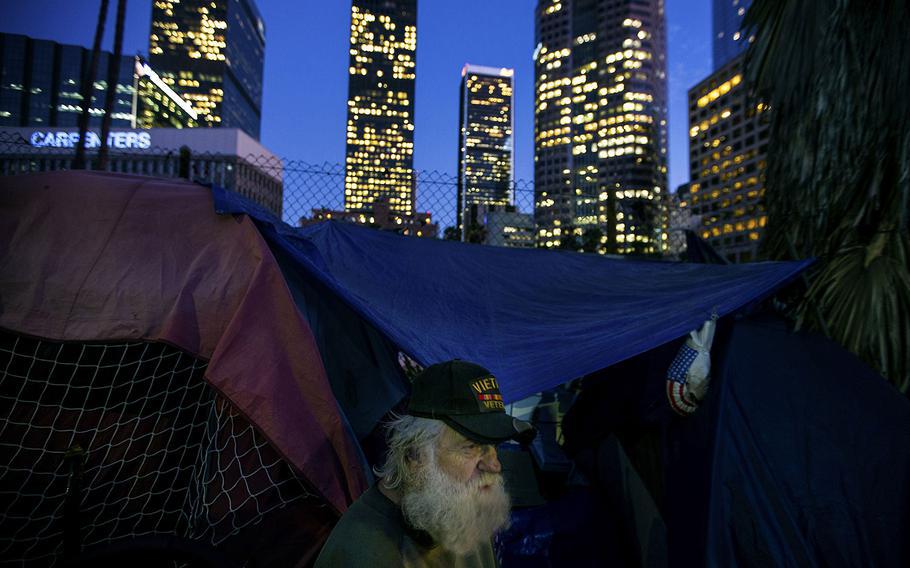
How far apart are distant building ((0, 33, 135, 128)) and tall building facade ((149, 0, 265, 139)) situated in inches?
934

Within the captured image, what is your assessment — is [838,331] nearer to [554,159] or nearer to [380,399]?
[380,399]

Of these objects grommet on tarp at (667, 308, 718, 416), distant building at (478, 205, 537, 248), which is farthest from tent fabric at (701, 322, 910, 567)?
distant building at (478, 205, 537, 248)

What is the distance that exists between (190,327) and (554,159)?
163 m

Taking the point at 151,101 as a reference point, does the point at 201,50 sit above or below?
above

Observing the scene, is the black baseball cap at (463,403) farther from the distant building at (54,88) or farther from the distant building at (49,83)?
the distant building at (49,83)

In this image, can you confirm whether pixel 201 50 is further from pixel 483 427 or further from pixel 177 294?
pixel 483 427

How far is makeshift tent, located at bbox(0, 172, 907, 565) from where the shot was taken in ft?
7.51

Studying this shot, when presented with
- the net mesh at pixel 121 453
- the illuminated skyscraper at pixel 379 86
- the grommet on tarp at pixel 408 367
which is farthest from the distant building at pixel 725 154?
the illuminated skyscraper at pixel 379 86

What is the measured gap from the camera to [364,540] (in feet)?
4.29

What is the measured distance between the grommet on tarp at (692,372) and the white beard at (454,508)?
1.59 metres

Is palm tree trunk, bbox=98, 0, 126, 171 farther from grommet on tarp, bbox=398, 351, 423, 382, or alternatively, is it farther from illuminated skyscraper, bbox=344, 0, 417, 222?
illuminated skyscraper, bbox=344, 0, 417, 222

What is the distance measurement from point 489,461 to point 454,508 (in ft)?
0.70

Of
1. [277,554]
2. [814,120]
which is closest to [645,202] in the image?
[814,120]

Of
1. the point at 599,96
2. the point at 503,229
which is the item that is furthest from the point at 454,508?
the point at 599,96
